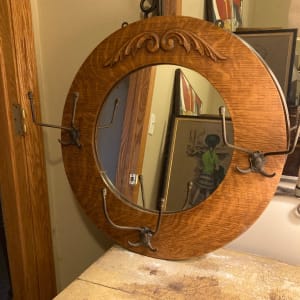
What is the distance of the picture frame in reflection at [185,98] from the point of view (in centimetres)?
65

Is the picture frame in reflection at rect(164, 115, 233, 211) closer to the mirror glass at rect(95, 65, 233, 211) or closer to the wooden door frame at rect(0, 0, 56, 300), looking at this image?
the mirror glass at rect(95, 65, 233, 211)

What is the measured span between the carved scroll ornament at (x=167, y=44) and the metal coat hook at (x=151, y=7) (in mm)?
128

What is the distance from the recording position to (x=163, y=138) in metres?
0.70

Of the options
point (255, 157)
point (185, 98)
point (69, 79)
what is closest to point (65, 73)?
point (69, 79)

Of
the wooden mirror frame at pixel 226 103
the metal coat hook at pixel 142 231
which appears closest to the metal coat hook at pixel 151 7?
the wooden mirror frame at pixel 226 103

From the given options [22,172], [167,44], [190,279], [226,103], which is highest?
[167,44]

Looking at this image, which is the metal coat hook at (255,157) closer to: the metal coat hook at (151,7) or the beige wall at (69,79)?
the beige wall at (69,79)

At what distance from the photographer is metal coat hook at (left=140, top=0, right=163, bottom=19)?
0.74 metres

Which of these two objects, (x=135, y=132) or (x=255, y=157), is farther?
(x=135, y=132)

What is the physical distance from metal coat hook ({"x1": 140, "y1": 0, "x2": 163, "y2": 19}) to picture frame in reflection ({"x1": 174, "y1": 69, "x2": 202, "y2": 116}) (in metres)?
0.18

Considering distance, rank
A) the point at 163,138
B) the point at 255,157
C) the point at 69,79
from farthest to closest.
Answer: the point at 69,79, the point at 163,138, the point at 255,157

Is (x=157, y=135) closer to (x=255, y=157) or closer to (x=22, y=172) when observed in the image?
(x=255, y=157)

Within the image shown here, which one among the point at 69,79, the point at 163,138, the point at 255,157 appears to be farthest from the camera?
the point at 69,79

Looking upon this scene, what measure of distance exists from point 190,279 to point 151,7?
58 cm
